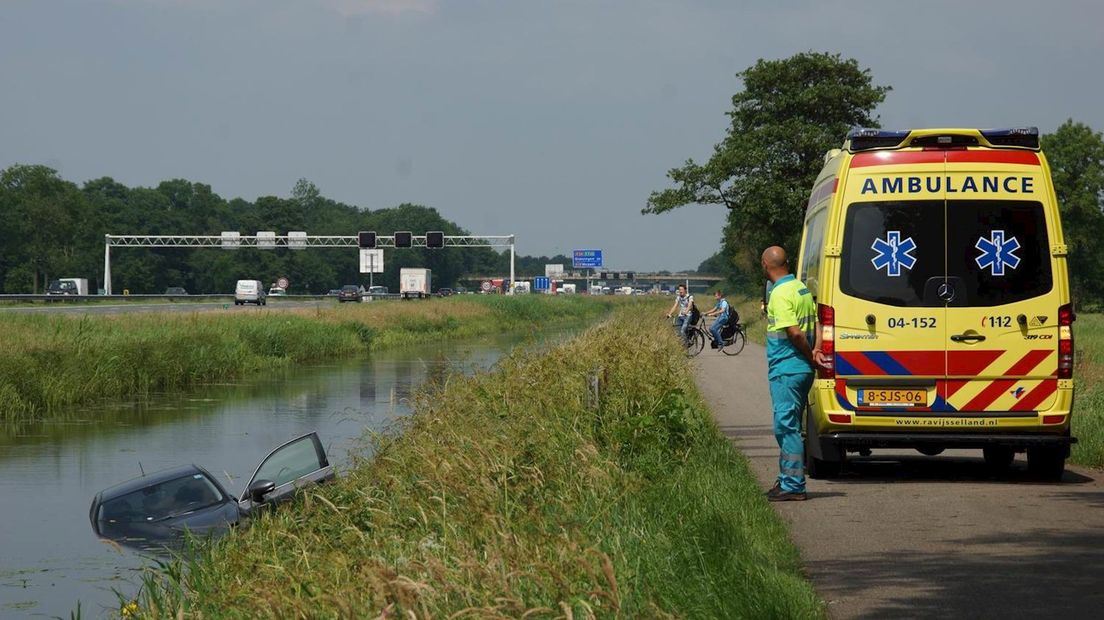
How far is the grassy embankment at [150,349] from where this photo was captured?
26812 mm

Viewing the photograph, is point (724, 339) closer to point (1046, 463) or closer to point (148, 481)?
point (148, 481)

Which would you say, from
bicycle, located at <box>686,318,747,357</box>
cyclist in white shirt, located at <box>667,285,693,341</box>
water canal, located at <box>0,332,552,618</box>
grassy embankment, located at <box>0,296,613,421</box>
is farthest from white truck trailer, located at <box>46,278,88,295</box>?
cyclist in white shirt, located at <box>667,285,693,341</box>

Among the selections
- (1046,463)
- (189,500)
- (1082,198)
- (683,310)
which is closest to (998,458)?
(1046,463)

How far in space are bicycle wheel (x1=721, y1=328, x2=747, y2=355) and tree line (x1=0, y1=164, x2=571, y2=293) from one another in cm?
8520

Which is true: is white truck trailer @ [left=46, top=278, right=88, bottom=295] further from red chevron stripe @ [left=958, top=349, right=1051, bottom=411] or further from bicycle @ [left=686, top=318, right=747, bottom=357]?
red chevron stripe @ [left=958, top=349, right=1051, bottom=411]

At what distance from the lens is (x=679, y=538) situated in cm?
784

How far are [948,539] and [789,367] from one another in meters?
1.99

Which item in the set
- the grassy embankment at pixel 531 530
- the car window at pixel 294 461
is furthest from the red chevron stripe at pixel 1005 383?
the car window at pixel 294 461

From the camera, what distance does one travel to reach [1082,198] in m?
91.9

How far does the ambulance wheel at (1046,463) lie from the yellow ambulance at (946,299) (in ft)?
0.13

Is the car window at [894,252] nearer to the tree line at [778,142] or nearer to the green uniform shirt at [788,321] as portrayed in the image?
the green uniform shirt at [788,321]

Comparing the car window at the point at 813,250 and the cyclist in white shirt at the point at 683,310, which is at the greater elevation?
the car window at the point at 813,250

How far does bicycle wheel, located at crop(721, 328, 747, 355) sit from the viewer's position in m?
33.3

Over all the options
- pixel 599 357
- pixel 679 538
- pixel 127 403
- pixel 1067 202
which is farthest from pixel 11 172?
pixel 679 538
